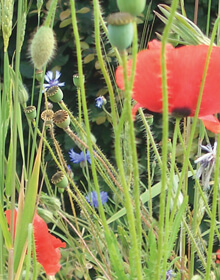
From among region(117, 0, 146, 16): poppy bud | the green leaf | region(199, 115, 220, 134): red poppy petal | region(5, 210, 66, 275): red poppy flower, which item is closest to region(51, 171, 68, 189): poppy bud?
region(5, 210, 66, 275): red poppy flower

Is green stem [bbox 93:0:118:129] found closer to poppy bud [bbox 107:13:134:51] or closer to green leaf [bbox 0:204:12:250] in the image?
poppy bud [bbox 107:13:134:51]

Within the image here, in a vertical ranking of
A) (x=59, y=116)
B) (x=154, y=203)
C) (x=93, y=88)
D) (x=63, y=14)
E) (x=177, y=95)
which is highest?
(x=177, y=95)

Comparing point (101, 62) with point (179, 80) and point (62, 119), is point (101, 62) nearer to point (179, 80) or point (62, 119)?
point (179, 80)

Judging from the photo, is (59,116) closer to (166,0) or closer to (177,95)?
(177,95)

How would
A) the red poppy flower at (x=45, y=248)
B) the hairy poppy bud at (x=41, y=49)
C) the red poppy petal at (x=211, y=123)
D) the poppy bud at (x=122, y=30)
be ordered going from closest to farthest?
the poppy bud at (x=122, y=30) → the hairy poppy bud at (x=41, y=49) → the red poppy petal at (x=211, y=123) → the red poppy flower at (x=45, y=248)

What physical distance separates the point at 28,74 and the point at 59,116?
1244 mm

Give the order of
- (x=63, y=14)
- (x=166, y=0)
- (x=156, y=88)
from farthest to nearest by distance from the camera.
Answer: (x=63, y=14) < (x=166, y=0) < (x=156, y=88)

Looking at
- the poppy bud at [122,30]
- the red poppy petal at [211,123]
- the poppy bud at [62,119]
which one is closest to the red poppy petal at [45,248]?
the poppy bud at [62,119]

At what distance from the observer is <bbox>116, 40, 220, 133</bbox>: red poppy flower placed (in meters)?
0.51

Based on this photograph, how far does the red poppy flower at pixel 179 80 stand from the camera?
20.1 inches

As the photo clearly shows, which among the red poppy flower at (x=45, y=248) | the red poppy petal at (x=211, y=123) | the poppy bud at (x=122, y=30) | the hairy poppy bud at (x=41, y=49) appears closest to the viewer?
the poppy bud at (x=122, y=30)

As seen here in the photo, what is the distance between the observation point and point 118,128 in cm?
41

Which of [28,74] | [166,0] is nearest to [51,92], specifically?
[166,0]

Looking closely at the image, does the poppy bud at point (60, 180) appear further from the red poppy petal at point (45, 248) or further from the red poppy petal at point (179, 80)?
the red poppy petal at point (179, 80)
